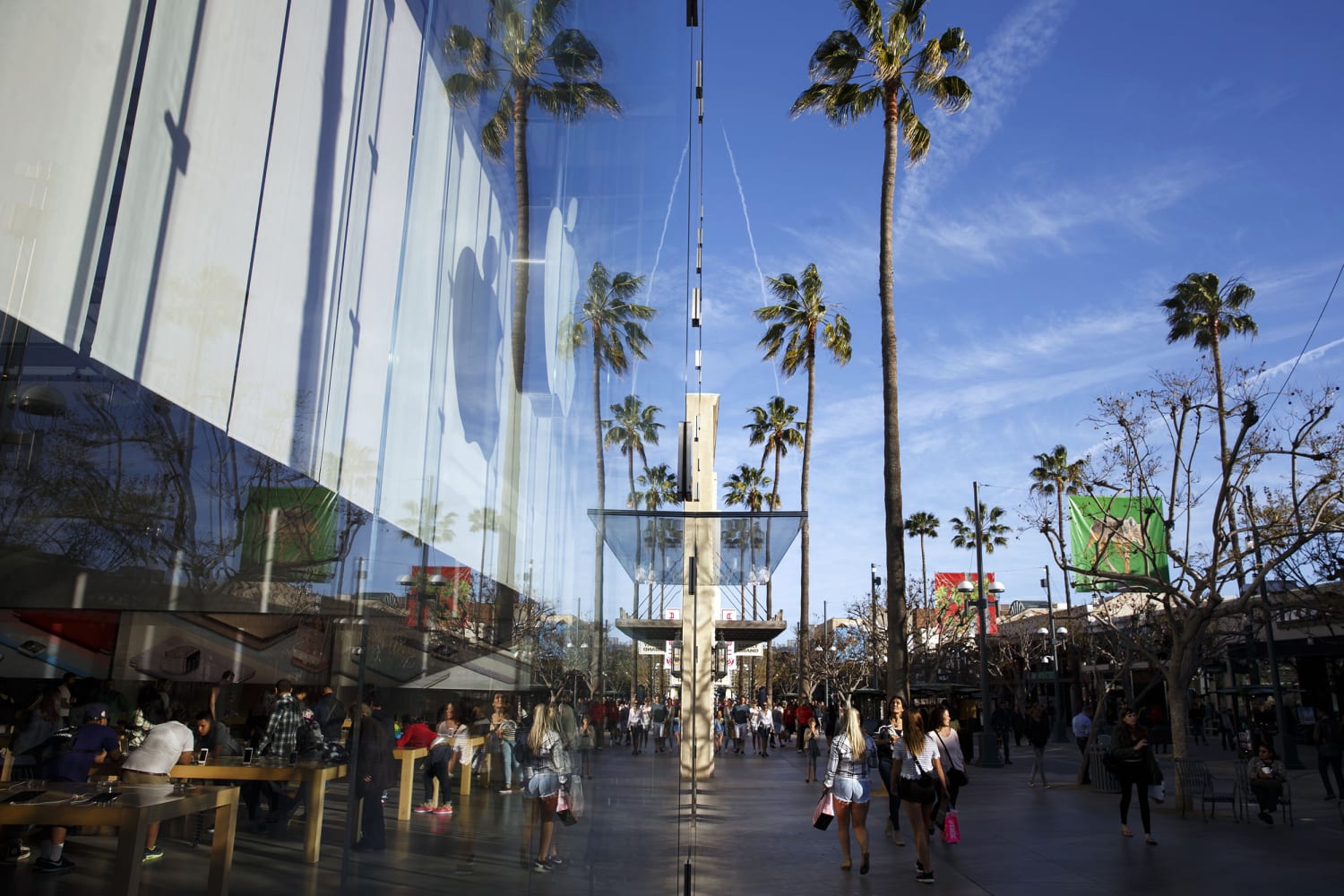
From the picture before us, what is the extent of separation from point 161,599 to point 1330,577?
2877 centimetres

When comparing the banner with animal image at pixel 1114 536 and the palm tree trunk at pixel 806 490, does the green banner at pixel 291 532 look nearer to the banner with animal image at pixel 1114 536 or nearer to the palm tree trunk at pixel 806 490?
the banner with animal image at pixel 1114 536

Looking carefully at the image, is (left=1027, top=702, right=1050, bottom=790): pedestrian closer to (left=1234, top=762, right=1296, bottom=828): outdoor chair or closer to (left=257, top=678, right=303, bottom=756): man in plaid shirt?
(left=1234, top=762, right=1296, bottom=828): outdoor chair

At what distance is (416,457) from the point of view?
6.31 ft

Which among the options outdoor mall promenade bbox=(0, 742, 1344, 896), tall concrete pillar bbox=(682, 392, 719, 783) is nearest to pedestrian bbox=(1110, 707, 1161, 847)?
outdoor mall promenade bbox=(0, 742, 1344, 896)

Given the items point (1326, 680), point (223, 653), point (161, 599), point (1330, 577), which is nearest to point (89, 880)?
point (223, 653)

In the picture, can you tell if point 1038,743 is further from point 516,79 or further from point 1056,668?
point 1056,668

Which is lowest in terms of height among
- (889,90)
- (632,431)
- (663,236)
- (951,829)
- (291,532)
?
(951,829)

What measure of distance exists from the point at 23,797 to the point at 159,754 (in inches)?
38.3

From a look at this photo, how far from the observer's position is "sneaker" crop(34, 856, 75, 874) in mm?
1988

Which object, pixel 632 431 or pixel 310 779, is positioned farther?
pixel 632 431

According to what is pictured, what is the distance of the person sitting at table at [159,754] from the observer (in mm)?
3318

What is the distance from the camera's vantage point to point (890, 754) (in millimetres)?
13023

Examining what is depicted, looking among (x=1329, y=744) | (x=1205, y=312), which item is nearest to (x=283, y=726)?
(x=1329, y=744)

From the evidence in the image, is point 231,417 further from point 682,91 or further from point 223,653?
point 682,91
